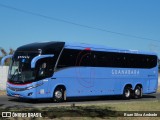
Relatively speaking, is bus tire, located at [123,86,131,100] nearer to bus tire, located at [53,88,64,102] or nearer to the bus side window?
bus tire, located at [53,88,64,102]

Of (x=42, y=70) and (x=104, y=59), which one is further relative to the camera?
(x=104, y=59)

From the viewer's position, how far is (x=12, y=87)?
2177cm

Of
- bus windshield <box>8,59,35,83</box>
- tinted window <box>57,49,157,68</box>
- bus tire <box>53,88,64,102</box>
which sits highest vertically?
tinted window <box>57,49,157,68</box>

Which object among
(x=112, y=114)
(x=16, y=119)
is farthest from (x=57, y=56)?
(x=16, y=119)

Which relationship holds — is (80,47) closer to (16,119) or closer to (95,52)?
(95,52)

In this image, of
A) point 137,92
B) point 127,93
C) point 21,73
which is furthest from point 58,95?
point 137,92

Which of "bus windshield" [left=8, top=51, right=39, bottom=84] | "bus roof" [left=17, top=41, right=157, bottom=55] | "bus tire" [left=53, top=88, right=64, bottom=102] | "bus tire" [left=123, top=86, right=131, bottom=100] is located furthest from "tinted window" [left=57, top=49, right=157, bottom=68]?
Answer: "bus windshield" [left=8, top=51, right=39, bottom=84]

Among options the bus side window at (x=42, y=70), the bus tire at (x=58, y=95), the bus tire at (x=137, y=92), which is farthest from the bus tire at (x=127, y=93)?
the bus side window at (x=42, y=70)

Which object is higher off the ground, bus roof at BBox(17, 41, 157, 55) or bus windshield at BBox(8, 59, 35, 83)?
bus roof at BBox(17, 41, 157, 55)

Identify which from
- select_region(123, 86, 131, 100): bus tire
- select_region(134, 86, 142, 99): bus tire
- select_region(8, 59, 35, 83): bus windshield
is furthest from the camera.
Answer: select_region(134, 86, 142, 99): bus tire

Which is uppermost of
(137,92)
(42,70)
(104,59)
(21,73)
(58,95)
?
(104,59)

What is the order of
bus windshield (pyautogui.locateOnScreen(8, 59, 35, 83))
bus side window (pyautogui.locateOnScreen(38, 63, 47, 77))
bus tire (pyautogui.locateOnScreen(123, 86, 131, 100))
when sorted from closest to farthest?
bus windshield (pyautogui.locateOnScreen(8, 59, 35, 83)) < bus side window (pyautogui.locateOnScreen(38, 63, 47, 77)) < bus tire (pyautogui.locateOnScreen(123, 86, 131, 100))

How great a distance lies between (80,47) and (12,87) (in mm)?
4659

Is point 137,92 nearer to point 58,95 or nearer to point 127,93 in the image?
point 127,93
